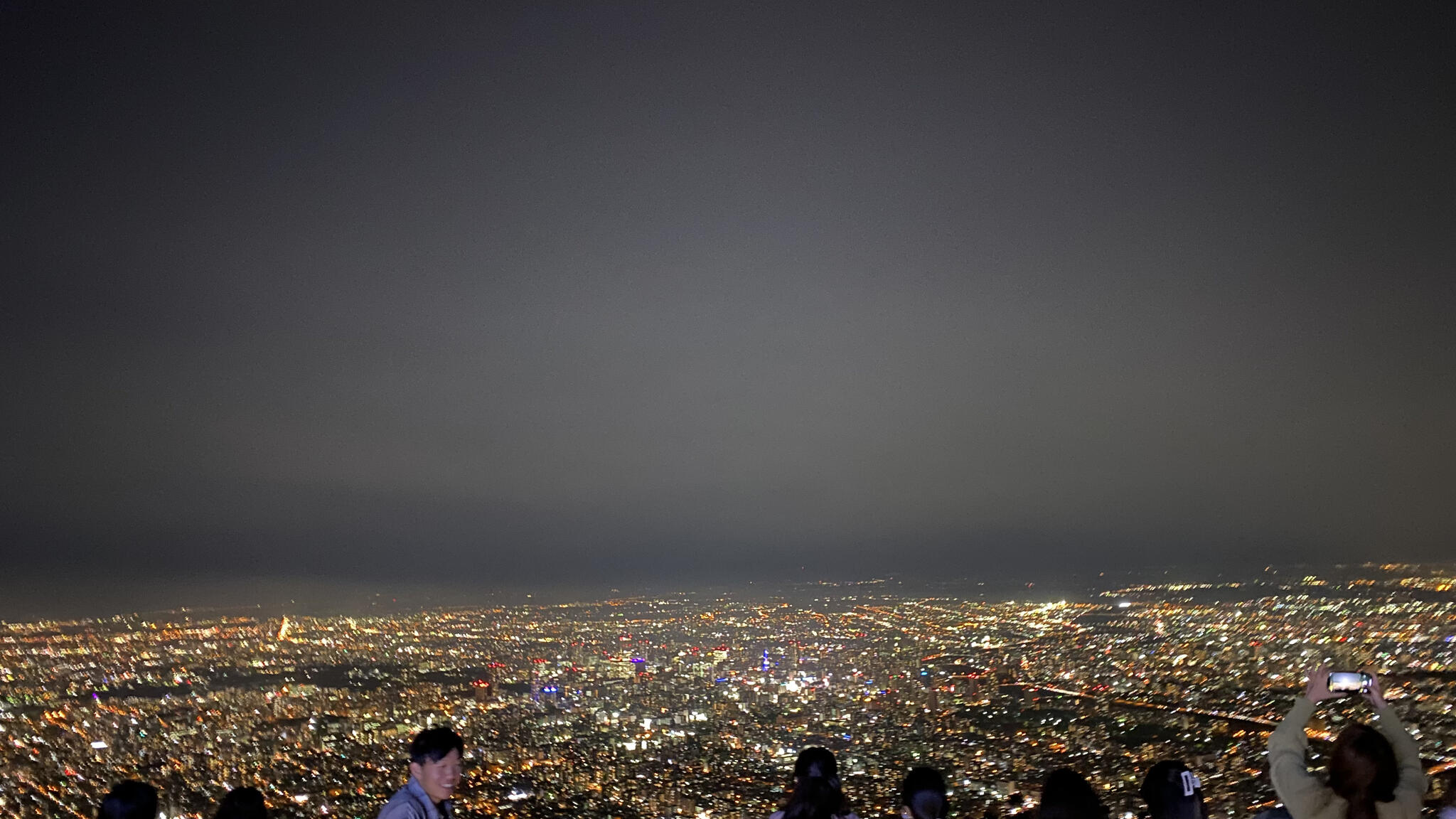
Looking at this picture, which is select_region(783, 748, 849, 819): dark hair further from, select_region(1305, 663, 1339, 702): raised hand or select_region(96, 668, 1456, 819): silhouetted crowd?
select_region(1305, 663, 1339, 702): raised hand

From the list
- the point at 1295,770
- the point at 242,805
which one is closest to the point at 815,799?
the point at 1295,770

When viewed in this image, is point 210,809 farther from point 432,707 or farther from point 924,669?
point 924,669

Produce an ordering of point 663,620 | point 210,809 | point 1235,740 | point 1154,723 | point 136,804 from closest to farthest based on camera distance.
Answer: point 136,804, point 210,809, point 1235,740, point 1154,723, point 663,620

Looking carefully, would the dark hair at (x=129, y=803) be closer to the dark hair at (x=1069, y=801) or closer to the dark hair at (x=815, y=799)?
the dark hair at (x=815, y=799)

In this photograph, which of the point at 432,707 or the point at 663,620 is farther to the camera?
the point at 663,620

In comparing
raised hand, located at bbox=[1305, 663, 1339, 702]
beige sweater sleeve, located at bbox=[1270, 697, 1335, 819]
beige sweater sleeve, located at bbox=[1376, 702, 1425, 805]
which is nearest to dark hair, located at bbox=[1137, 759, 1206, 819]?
beige sweater sleeve, located at bbox=[1270, 697, 1335, 819]

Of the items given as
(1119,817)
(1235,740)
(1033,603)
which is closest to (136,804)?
(1119,817)

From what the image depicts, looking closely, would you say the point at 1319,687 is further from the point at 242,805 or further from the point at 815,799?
the point at 242,805
